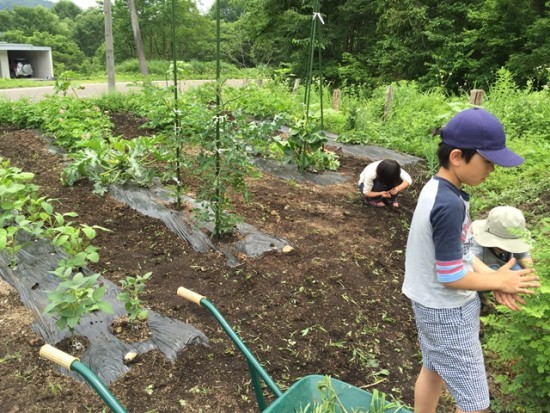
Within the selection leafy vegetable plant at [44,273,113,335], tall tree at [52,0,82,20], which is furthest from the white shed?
tall tree at [52,0,82,20]

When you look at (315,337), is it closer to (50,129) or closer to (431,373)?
(431,373)

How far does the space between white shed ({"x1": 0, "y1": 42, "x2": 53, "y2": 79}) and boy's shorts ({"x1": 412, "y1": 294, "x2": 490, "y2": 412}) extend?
38343 millimetres

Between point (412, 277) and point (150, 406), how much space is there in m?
1.38

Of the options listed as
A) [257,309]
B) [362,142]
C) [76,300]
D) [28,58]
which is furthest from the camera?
[28,58]

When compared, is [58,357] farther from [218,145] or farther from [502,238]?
[502,238]

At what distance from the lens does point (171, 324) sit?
8.14 feet

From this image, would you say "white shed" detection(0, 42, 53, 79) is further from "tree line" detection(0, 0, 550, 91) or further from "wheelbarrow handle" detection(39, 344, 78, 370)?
"wheelbarrow handle" detection(39, 344, 78, 370)

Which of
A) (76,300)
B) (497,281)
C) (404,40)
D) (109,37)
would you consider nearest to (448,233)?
(497,281)

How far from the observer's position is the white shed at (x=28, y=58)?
32.4m

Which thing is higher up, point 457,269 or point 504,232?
point 457,269

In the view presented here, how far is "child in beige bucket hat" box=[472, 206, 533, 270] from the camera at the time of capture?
7.43ft

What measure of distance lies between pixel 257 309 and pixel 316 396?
1.17m

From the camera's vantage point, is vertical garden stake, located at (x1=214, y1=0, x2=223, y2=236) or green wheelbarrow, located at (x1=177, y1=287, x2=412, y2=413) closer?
green wheelbarrow, located at (x1=177, y1=287, x2=412, y2=413)

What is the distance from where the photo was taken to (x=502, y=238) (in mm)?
2338
